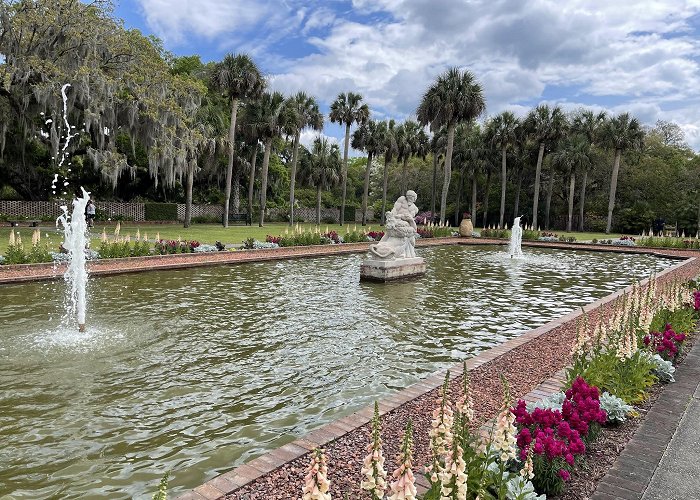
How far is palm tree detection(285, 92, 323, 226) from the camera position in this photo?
109 ft

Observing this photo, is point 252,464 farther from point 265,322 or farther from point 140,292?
point 140,292

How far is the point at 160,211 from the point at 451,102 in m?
22.8

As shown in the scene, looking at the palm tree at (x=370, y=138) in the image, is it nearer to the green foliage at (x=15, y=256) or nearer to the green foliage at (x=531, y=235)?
the green foliage at (x=531, y=235)

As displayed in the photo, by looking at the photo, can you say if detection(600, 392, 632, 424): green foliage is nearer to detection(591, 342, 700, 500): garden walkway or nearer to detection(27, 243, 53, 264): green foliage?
detection(591, 342, 700, 500): garden walkway

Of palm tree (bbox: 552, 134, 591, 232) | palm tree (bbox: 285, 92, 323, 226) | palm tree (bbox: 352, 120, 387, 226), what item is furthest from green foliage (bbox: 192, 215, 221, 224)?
palm tree (bbox: 552, 134, 591, 232)

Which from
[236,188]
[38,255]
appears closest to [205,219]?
[236,188]

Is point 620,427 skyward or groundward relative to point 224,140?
groundward

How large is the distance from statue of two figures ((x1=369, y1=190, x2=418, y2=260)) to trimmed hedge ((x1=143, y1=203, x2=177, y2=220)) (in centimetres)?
2604

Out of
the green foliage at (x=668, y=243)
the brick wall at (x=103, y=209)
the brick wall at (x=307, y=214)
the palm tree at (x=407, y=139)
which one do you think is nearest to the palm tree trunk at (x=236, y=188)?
the brick wall at (x=103, y=209)

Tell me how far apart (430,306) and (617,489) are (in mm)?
6791

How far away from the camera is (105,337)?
700 cm

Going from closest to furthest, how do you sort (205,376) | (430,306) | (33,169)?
(205,376) → (430,306) → (33,169)

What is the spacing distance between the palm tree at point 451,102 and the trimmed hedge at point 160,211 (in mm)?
19883

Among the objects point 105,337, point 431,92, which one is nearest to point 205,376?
point 105,337
